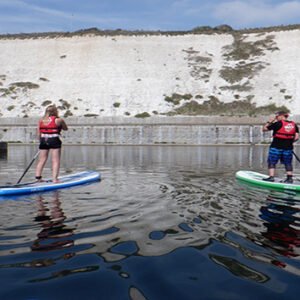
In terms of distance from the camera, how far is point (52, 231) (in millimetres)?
6082

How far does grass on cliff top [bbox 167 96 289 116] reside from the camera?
50812mm

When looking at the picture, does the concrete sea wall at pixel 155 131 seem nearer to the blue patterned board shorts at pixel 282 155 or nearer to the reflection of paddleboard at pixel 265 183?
the reflection of paddleboard at pixel 265 183

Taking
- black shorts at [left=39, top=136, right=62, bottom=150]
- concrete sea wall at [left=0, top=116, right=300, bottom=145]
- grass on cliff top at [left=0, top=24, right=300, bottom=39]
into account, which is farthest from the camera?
grass on cliff top at [left=0, top=24, right=300, bottom=39]

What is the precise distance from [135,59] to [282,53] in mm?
22469

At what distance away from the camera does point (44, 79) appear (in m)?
61.1

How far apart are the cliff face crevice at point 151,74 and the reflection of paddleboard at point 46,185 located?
39.8 m

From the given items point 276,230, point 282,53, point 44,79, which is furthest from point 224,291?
point 282,53

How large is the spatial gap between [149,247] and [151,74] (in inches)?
2236

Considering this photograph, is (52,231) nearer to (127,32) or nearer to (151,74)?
(151,74)

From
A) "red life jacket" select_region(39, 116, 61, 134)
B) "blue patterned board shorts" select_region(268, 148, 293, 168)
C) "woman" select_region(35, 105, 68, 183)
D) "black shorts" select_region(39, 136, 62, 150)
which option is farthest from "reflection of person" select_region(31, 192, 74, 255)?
"blue patterned board shorts" select_region(268, 148, 293, 168)

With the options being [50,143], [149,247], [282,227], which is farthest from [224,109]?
[149,247]

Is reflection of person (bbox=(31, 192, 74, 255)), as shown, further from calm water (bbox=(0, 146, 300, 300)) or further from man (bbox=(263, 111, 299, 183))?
man (bbox=(263, 111, 299, 183))

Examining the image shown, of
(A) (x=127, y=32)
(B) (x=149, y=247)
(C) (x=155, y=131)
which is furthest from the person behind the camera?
(A) (x=127, y=32)

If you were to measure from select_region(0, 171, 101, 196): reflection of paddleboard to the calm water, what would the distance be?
574 millimetres
